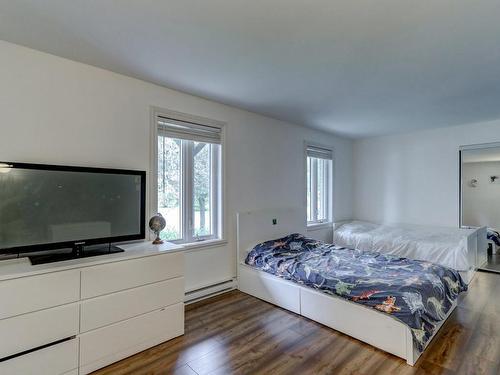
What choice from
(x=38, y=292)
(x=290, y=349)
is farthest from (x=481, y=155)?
(x=38, y=292)

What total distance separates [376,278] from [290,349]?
3.30 feet

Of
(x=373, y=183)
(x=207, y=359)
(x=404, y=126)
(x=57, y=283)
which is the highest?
(x=404, y=126)

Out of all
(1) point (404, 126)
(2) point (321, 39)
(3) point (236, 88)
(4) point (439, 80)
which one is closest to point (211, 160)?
(3) point (236, 88)

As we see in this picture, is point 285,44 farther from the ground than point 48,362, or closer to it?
farther from the ground

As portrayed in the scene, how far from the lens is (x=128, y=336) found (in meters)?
2.02

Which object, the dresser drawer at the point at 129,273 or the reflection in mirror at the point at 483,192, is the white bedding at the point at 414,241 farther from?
the dresser drawer at the point at 129,273

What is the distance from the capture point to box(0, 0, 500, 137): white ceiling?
1585 mm

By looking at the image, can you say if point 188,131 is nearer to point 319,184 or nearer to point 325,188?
point 319,184

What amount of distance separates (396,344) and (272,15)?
2.53m

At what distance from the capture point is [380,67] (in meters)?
2.32

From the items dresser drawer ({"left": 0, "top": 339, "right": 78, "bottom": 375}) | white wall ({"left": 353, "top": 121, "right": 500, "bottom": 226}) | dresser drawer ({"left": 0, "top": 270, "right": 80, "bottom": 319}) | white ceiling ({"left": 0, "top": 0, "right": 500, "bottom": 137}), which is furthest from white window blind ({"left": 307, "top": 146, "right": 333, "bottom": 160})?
dresser drawer ({"left": 0, "top": 339, "right": 78, "bottom": 375})

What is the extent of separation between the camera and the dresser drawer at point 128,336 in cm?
185

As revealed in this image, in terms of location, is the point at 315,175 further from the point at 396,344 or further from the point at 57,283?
the point at 57,283

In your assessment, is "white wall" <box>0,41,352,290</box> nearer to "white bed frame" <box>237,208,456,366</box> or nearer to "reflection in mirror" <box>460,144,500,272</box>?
"white bed frame" <box>237,208,456,366</box>
